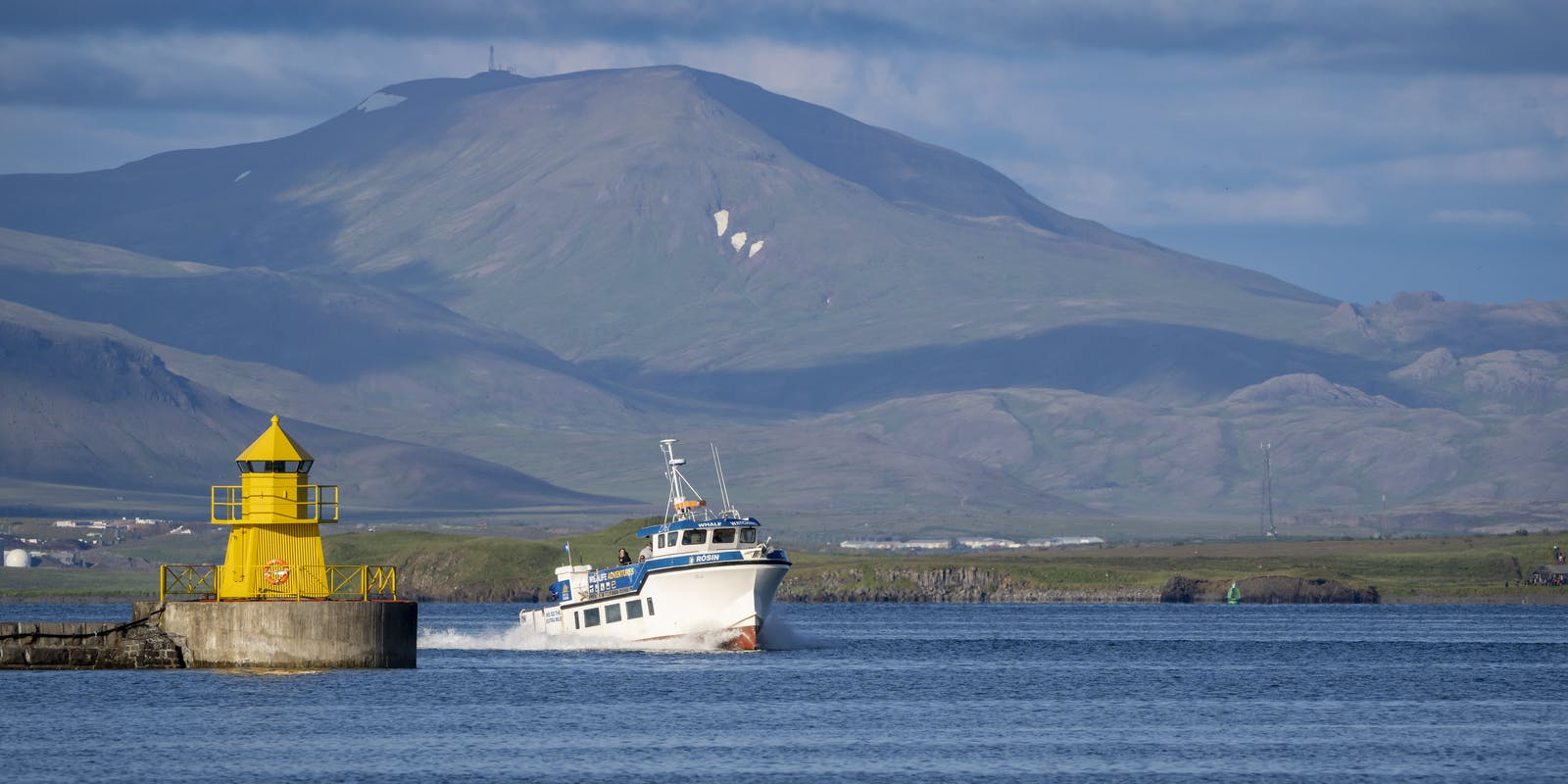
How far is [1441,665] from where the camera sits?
111 m

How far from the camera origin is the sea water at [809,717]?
220 ft

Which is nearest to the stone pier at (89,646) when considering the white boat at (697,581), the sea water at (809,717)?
the sea water at (809,717)

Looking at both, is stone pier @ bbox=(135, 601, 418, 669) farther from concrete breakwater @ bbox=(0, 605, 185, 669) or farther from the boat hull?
the boat hull

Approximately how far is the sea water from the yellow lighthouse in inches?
121

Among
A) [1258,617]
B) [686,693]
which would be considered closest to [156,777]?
[686,693]

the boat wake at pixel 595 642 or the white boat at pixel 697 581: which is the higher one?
the white boat at pixel 697 581

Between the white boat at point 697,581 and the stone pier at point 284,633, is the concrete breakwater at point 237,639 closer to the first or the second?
the stone pier at point 284,633

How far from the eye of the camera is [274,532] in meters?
81.2

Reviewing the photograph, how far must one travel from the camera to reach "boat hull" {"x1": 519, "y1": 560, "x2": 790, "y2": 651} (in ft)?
355

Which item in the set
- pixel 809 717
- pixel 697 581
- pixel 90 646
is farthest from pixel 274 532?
pixel 697 581

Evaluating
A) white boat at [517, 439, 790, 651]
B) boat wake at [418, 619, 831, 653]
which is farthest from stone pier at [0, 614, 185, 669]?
boat wake at [418, 619, 831, 653]

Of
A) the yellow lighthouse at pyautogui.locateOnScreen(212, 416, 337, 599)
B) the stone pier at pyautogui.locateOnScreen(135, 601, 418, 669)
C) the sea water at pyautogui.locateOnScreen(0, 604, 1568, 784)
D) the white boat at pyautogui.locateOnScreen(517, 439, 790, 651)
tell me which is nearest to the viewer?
the sea water at pyautogui.locateOnScreen(0, 604, 1568, 784)

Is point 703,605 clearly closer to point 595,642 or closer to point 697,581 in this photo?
point 697,581

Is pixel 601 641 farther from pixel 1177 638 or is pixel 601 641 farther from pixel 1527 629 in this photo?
pixel 1527 629
